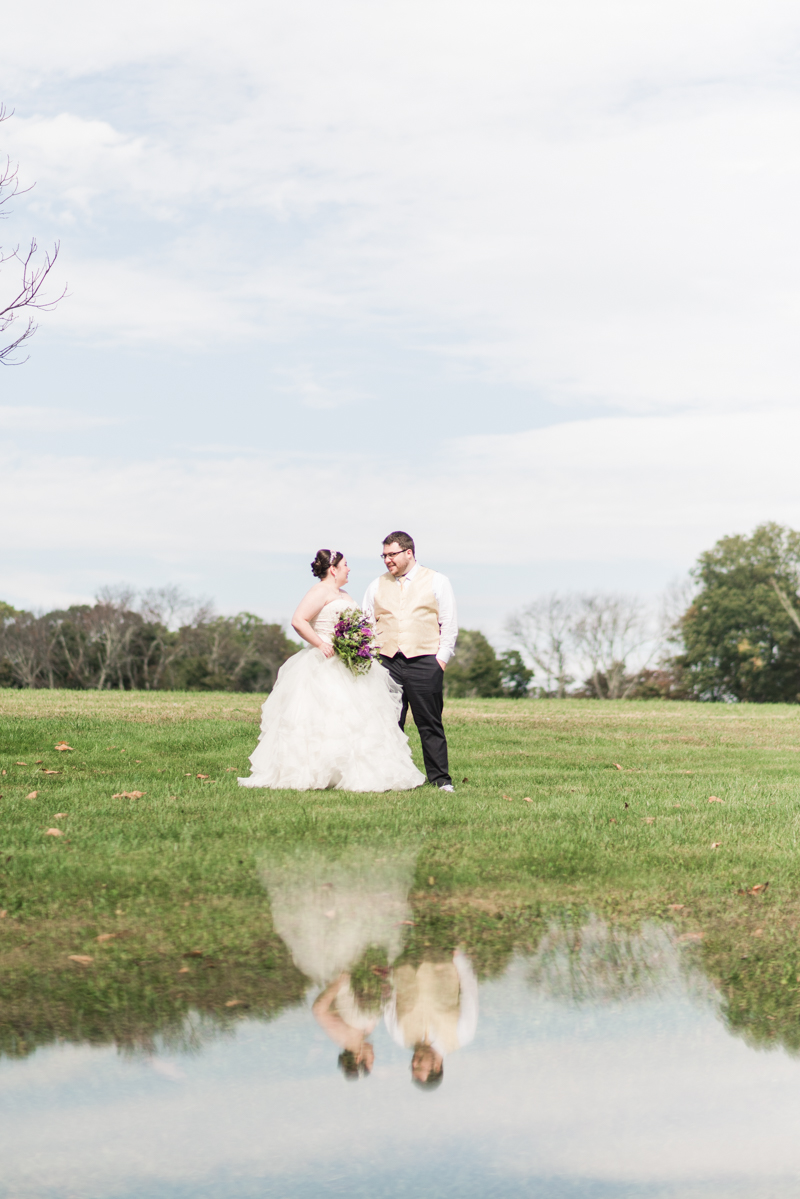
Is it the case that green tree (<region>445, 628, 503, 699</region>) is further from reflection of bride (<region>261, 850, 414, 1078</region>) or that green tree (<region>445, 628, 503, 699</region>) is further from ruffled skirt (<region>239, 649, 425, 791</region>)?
reflection of bride (<region>261, 850, 414, 1078</region>)

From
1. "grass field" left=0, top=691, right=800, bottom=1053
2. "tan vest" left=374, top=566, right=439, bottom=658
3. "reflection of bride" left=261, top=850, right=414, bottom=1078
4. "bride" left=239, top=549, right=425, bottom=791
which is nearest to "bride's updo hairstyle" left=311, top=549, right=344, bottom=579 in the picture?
"bride" left=239, top=549, right=425, bottom=791

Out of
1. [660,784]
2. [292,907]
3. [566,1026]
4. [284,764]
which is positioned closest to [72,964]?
[292,907]

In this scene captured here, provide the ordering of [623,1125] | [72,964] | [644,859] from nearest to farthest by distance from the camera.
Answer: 1. [623,1125]
2. [72,964]
3. [644,859]

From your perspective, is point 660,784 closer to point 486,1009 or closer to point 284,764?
point 284,764

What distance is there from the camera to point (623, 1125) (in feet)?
12.4

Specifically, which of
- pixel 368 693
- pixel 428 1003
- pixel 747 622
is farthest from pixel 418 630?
pixel 747 622

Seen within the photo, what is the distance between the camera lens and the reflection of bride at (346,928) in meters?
4.69

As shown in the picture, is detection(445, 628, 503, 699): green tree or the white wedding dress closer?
the white wedding dress

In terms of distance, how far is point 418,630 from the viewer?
12.2 meters

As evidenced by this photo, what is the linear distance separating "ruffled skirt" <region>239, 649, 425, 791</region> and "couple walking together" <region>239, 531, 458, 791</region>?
0.01m

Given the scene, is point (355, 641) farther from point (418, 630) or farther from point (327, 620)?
point (418, 630)

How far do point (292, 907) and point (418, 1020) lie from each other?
6.84 feet

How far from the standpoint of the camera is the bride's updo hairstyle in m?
12.4

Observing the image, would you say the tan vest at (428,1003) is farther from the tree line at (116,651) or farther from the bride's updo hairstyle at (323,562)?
the tree line at (116,651)
